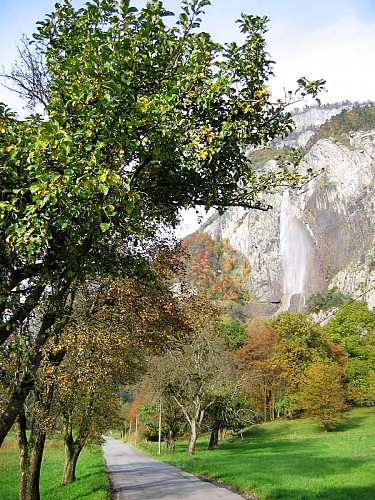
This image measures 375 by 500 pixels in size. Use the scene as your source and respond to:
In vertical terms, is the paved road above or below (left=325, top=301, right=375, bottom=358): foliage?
below

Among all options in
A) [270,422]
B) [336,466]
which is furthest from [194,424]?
[270,422]

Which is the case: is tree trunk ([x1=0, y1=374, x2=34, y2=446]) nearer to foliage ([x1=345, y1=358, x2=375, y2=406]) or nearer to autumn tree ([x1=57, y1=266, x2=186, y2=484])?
autumn tree ([x1=57, y1=266, x2=186, y2=484])

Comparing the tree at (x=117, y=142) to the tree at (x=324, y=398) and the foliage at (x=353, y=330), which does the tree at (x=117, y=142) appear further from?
the foliage at (x=353, y=330)

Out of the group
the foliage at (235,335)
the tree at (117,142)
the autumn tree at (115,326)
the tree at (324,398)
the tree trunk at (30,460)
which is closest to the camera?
the tree at (117,142)

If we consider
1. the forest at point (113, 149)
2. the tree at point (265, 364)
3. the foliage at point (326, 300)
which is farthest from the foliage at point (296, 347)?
the foliage at point (326, 300)

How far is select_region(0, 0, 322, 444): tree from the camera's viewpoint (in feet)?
14.2

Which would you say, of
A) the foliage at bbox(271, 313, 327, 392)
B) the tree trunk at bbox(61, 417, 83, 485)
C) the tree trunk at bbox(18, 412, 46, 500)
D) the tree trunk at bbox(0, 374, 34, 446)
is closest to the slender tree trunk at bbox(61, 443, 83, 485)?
the tree trunk at bbox(61, 417, 83, 485)

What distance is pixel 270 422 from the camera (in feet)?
241

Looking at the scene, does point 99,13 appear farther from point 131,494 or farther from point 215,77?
point 131,494

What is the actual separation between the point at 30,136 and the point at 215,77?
2137 mm

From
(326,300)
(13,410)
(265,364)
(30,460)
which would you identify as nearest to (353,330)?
(265,364)

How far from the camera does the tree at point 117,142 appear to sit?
4336mm

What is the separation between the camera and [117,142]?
4.52 m

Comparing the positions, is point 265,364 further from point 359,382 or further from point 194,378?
point 194,378
